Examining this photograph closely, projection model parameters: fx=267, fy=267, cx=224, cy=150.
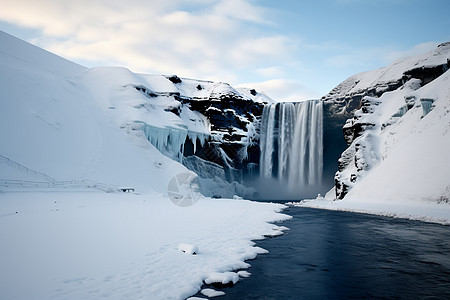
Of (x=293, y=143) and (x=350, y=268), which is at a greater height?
(x=293, y=143)

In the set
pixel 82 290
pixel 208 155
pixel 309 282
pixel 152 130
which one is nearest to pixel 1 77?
pixel 152 130

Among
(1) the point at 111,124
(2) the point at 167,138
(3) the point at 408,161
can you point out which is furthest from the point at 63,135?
(3) the point at 408,161

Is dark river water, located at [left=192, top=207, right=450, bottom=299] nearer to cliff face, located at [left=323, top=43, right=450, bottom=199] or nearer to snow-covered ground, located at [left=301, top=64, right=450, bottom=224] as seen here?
snow-covered ground, located at [left=301, top=64, right=450, bottom=224]

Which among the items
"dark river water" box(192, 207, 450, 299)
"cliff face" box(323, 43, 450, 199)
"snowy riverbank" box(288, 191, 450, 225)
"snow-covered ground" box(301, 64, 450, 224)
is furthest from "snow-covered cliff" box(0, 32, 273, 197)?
"dark river water" box(192, 207, 450, 299)

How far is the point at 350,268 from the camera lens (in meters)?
7.28

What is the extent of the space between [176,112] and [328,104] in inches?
1079

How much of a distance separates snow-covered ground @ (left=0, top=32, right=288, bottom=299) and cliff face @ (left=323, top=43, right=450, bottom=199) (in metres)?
15.6

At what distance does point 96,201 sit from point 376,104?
126 feet

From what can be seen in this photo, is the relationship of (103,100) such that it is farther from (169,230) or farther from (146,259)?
(146,259)

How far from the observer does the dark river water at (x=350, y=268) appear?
219 inches

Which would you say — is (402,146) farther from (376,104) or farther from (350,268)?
(350,268)

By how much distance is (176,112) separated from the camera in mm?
46969

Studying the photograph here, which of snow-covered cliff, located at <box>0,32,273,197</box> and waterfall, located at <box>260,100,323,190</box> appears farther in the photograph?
waterfall, located at <box>260,100,323,190</box>

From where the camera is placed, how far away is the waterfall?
161 feet
